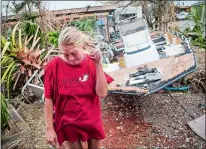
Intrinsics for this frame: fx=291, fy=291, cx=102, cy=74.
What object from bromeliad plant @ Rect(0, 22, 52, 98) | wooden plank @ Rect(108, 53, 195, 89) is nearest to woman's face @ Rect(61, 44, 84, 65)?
wooden plank @ Rect(108, 53, 195, 89)

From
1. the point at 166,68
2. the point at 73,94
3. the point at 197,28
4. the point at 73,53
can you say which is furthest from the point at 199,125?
the point at 197,28

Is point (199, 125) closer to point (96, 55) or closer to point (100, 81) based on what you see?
point (100, 81)

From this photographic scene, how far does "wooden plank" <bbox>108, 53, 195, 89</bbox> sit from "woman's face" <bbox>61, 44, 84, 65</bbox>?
10.3 ft

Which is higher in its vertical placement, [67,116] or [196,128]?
[67,116]

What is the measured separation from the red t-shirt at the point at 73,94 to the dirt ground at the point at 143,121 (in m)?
1.94

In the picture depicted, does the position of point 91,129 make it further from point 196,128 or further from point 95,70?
point 196,128

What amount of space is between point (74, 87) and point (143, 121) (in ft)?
9.63

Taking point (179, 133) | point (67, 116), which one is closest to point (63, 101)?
point (67, 116)

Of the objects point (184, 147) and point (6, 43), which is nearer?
point (184, 147)

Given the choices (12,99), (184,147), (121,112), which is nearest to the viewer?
(184,147)

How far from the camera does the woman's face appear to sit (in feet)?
7.97

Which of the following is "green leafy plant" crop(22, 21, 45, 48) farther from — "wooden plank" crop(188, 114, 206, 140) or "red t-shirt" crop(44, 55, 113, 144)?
"red t-shirt" crop(44, 55, 113, 144)

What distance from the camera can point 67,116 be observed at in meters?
2.55

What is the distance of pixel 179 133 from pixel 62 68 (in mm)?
2869
